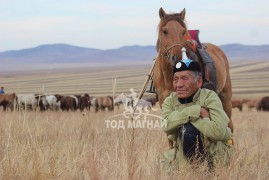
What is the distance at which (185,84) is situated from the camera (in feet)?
12.9

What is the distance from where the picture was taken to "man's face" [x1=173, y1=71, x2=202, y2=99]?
3936 mm

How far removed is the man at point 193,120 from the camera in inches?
150

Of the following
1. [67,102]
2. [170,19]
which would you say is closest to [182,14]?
[170,19]

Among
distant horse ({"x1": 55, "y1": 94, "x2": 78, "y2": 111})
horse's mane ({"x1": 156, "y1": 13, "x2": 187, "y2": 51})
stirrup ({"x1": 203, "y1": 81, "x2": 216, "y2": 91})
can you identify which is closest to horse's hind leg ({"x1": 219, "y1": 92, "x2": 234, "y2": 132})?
stirrup ({"x1": 203, "y1": 81, "x2": 216, "y2": 91})

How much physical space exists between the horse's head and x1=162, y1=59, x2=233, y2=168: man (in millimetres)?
1186

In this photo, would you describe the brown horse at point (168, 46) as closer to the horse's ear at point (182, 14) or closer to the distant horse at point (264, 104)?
the horse's ear at point (182, 14)

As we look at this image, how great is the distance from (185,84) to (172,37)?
1.69 meters

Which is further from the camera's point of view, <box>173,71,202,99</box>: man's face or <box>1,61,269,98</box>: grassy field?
<box>1,61,269,98</box>: grassy field

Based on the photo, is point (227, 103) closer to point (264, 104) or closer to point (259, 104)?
point (264, 104)

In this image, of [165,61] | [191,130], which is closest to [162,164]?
[191,130]

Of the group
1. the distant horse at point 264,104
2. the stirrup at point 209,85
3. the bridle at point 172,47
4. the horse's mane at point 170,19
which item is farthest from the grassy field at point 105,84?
the distant horse at point 264,104

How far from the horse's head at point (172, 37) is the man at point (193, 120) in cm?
119

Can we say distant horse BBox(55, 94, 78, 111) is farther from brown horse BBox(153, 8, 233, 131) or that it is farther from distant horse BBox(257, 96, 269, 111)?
brown horse BBox(153, 8, 233, 131)

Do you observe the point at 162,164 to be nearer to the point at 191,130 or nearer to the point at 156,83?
the point at 191,130
